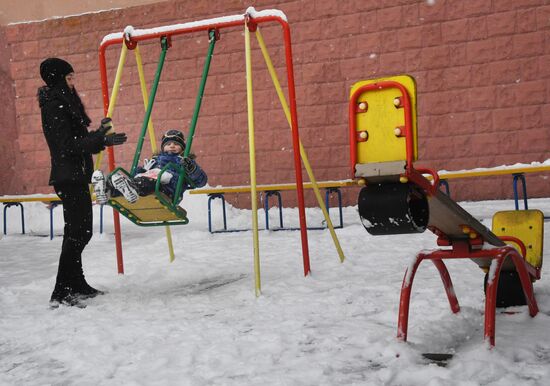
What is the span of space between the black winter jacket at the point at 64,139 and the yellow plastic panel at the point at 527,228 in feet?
8.85

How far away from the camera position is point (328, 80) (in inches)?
337

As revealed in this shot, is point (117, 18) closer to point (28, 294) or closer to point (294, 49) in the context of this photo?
point (294, 49)

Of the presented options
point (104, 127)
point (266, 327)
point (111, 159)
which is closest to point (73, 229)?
point (104, 127)

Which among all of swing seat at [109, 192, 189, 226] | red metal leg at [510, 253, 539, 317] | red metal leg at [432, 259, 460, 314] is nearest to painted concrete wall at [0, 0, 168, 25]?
swing seat at [109, 192, 189, 226]

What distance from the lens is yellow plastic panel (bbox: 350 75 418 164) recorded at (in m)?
2.35

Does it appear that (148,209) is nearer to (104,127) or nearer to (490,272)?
(104,127)

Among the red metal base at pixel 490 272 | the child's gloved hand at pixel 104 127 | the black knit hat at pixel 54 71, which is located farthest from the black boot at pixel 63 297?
the red metal base at pixel 490 272

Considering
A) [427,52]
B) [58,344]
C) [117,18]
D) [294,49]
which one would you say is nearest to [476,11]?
[427,52]

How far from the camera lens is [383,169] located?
2.31 meters

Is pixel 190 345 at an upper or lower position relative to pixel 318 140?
lower

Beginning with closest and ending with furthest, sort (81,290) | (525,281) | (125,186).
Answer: (525,281) < (125,186) < (81,290)

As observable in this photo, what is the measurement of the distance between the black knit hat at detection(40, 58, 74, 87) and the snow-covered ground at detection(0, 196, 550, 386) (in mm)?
1590

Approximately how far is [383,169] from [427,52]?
21.1ft

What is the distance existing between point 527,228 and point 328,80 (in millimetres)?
5364
